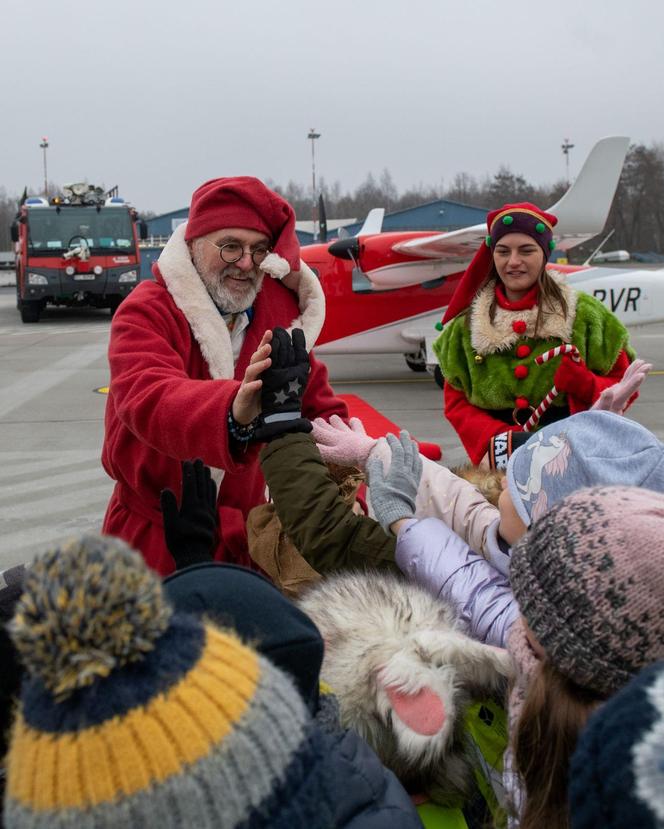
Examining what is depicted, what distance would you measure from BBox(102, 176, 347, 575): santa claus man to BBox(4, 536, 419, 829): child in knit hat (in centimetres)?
106

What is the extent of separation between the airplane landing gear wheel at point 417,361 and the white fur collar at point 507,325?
8.08m

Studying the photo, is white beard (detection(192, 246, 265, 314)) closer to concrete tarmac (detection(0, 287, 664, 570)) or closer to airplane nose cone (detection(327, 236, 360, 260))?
concrete tarmac (detection(0, 287, 664, 570))

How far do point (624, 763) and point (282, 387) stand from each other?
3.95 feet

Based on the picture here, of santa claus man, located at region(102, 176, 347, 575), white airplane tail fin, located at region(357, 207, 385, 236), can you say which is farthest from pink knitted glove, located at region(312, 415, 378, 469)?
white airplane tail fin, located at region(357, 207, 385, 236)

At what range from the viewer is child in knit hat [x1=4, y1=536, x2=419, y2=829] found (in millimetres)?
773

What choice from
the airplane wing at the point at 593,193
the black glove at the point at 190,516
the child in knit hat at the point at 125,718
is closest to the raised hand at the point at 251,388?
the black glove at the point at 190,516

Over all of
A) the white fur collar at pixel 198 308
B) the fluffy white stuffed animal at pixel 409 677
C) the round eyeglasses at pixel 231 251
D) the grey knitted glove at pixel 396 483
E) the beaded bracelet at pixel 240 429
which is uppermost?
the round eyeglasses at pixel 231 251

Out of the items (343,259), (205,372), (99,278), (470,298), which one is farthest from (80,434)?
(99,278)

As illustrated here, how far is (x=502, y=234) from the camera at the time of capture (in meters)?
3.35

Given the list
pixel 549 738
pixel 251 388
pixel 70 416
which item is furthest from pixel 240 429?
pixel 70 416

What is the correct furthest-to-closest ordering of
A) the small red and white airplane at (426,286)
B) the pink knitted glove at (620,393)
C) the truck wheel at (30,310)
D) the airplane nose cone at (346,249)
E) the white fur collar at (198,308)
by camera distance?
the truck wheel at (30,310) < the small red and white airplane at (426,286) < the airplane nose cone at (346,249) < the pink knitted glove at (620,393) < the white fur collar at (198,308)

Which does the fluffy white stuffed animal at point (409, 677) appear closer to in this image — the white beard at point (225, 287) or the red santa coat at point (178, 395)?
the red santa coat at point (178, 395)

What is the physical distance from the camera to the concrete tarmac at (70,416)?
220 inches

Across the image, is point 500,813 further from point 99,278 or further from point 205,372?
point 99,278
